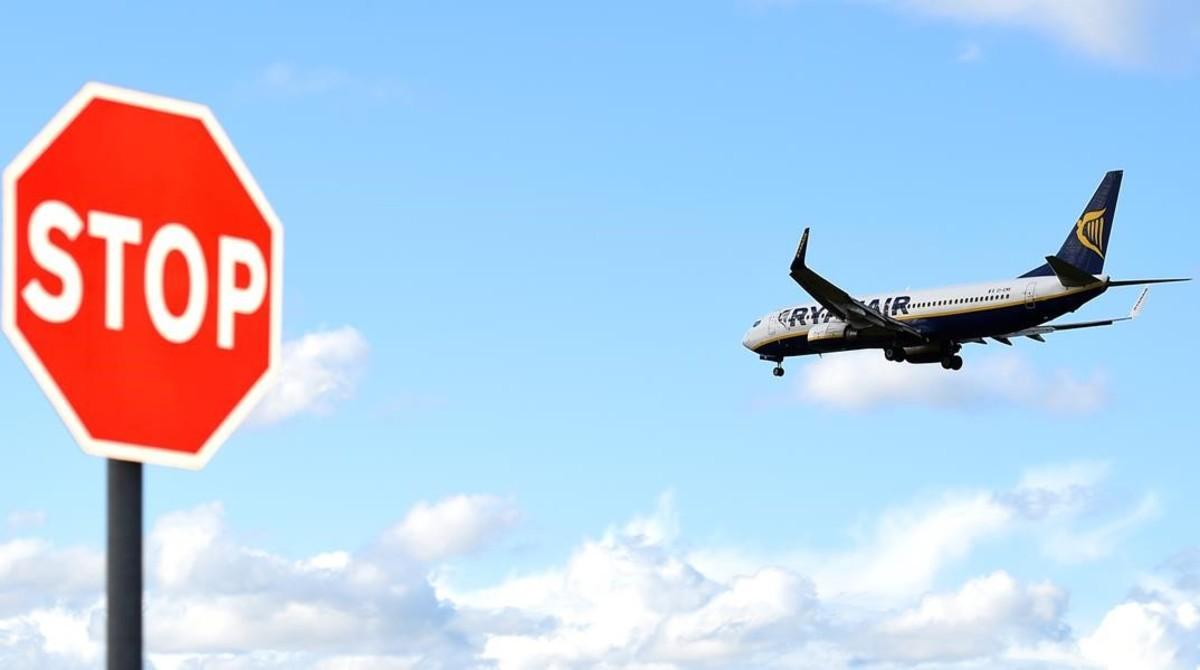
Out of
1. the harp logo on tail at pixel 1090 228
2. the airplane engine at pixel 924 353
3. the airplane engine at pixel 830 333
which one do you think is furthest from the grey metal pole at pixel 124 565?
the harp logo on tail at pixel 1090 228

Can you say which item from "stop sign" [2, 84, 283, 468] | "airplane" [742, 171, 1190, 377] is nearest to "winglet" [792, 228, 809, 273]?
"airplane" [742, 171, 1190, 377]

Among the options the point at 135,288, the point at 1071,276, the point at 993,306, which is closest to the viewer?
the point at 135,288

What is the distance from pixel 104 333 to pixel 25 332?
29cm

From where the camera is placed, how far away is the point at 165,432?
5781 millimetres

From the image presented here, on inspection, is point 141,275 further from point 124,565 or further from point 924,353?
point 924,353

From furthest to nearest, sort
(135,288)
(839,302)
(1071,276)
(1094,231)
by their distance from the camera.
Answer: (1094,231), (839,302), (1071,276), (135,288)

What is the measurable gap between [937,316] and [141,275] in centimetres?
8412

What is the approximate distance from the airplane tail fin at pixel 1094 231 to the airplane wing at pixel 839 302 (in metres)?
9.74

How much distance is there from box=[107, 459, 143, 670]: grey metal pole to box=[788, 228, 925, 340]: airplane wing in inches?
3180

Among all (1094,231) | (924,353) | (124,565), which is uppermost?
(1094,231)

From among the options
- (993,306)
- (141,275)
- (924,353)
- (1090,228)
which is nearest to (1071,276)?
(993,306)

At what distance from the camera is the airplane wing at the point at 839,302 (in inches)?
3401

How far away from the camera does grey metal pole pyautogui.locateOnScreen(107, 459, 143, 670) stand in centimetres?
562

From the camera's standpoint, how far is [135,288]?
566 cm
